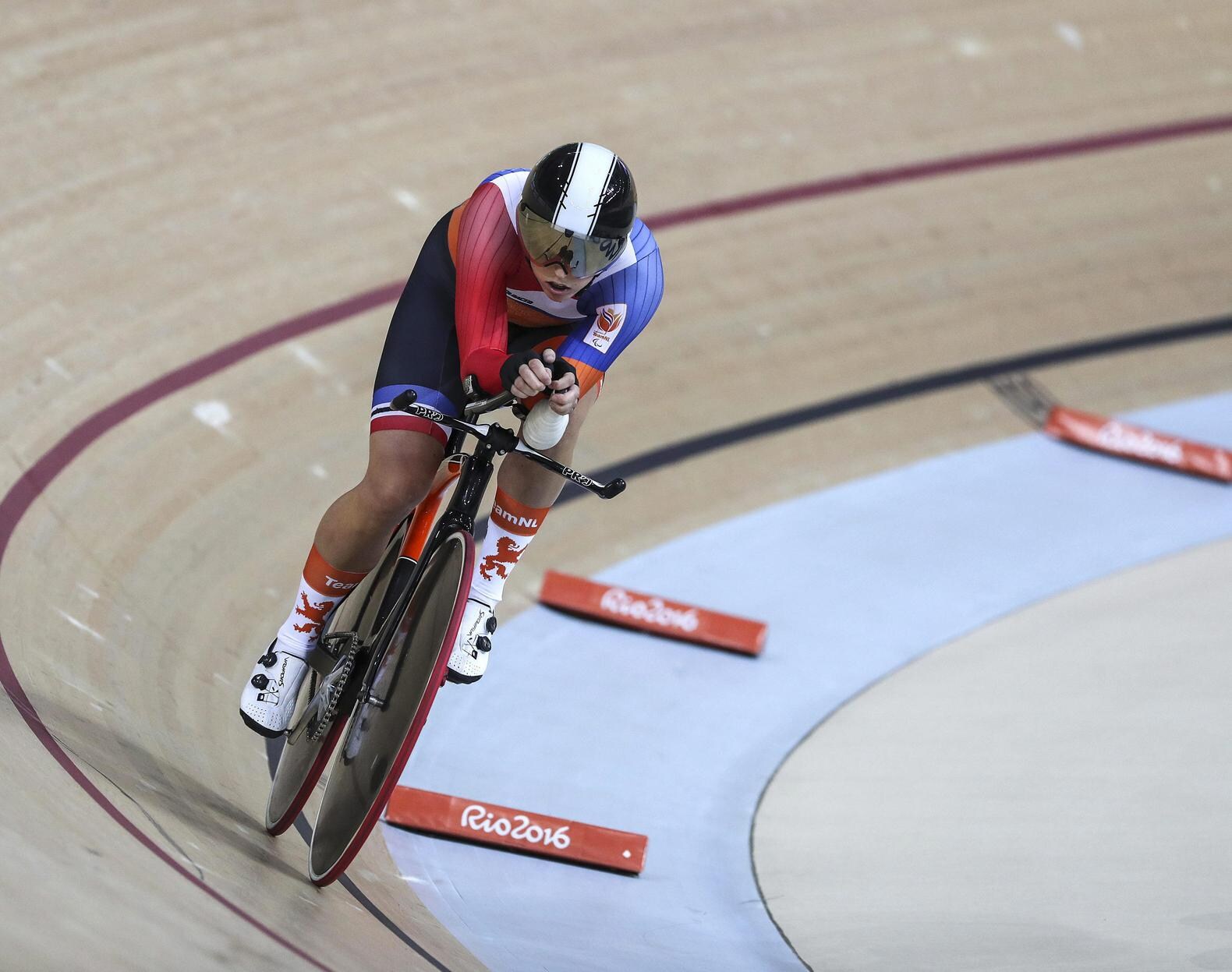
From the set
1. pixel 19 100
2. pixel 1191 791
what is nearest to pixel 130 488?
pixel 19 100

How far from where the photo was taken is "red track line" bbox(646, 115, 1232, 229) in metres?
5.53

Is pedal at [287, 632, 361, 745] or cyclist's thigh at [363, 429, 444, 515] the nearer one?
cyclist's thigh at [363, 429, 444, 515]

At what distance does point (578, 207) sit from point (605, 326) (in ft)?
0.93

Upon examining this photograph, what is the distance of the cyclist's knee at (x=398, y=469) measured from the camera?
8.25ft

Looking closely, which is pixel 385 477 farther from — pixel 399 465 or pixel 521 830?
pixel 521 830

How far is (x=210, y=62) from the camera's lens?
5.33 metres

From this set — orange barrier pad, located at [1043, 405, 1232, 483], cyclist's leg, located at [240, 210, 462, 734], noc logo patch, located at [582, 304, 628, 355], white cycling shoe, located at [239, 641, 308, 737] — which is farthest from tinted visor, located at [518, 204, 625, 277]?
orange barrier pad, located at [1043, 405, 1232, 483]

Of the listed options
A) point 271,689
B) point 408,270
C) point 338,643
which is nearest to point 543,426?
point 338,643

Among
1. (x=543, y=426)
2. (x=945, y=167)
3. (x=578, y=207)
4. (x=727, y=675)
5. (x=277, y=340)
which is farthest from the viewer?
(x=945, y=167)

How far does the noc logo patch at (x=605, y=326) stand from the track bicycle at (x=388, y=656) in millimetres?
211

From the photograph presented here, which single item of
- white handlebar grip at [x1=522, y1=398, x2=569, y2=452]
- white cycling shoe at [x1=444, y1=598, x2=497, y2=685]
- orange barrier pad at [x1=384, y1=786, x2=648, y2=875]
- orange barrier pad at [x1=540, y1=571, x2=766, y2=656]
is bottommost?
orange barrier pad at [x1=540, y1=571, x2=766, y2=656]

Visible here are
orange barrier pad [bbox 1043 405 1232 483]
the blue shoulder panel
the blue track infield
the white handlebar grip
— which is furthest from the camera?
orange barrier pad [bbox 1043 405 1232 483]

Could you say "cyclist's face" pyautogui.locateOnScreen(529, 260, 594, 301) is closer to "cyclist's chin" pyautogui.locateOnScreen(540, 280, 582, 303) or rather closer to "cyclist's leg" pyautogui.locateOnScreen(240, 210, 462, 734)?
"cyclist's chin" pyautogui.locateOnScreen(540, 280, 582, 303)

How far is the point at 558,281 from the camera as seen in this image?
2387mm
